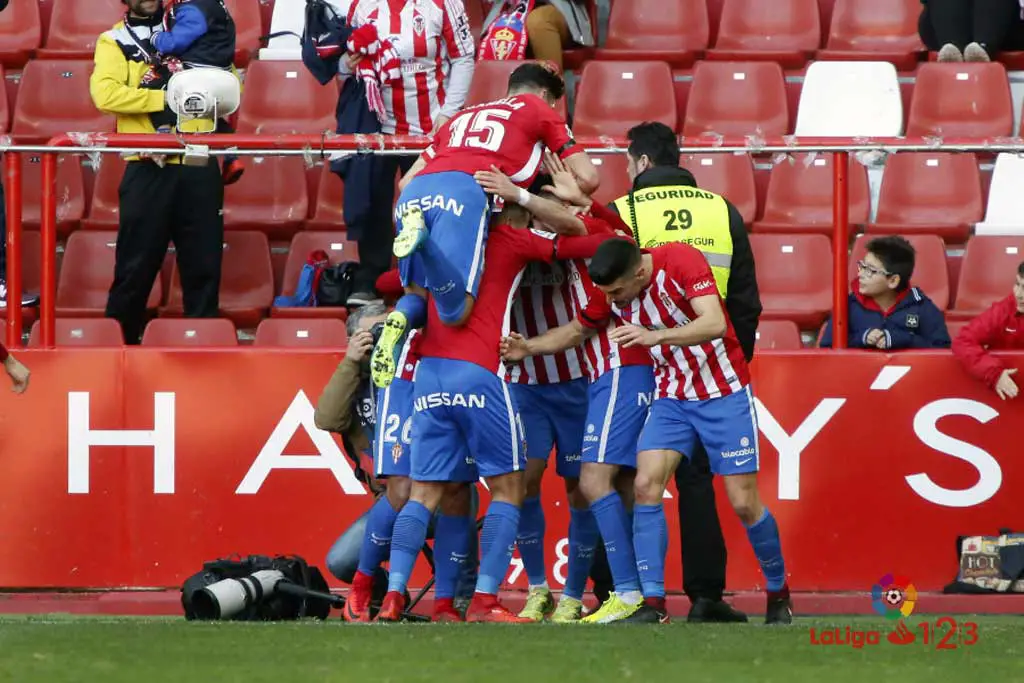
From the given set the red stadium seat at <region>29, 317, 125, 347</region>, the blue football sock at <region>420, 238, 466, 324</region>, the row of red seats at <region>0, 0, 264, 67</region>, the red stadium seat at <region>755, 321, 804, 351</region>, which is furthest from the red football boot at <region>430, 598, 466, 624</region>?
the row of red seats at <region>0, 0, 264, 67</region>

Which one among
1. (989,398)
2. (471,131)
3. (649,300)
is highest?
(471,131)

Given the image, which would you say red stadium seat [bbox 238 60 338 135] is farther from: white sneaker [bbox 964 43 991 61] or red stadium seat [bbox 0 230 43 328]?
white sneaker [bbox 964 43 991 61]

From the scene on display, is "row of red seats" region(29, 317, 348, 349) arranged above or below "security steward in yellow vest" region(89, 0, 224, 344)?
below

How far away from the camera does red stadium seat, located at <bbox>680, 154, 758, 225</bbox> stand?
11.6 m

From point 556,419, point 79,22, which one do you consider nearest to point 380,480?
point 556,419

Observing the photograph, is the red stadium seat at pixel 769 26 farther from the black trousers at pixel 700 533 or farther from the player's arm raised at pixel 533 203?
the player's arm raised at pixel 533 203

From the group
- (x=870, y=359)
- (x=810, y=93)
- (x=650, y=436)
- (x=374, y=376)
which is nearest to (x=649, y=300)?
(x=650, y=436)

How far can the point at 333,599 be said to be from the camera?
8562mm

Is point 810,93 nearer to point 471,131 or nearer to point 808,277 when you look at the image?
point 808,277

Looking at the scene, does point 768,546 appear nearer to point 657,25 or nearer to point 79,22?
point 657,25

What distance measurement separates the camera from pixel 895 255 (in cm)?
955

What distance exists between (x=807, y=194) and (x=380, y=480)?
394 centimetres

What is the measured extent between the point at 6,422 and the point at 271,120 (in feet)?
11.3

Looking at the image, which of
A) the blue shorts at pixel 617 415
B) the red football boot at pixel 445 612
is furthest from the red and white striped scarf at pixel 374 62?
the red football boot at pixel 445 612
